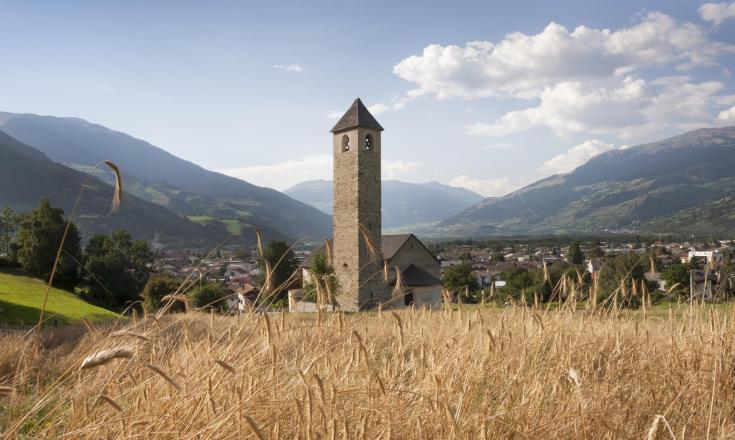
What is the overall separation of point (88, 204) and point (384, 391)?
149 metres

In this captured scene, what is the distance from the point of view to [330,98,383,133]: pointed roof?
36.8 m

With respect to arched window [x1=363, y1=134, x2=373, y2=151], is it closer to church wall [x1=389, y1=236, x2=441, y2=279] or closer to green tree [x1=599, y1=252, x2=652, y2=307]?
church wall [x1=389, y1=236, x2=441, y2=279]

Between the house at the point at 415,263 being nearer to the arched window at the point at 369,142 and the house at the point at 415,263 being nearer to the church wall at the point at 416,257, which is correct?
the church wall at the point at 416,257

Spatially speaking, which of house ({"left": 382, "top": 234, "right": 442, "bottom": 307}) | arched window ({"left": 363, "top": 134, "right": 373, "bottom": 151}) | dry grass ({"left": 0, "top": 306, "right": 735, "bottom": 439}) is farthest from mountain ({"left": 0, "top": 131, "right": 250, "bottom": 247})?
dry grass ({"left": 0, "top": 306, "right": 735, "bottom": 439})

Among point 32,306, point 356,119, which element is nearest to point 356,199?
point 356,119

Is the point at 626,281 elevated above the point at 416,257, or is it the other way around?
the point at 626,281

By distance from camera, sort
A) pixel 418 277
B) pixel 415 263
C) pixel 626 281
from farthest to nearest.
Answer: pixel 415 263, pixel 418 277, pixel 626 281

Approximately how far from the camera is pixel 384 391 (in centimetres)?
191

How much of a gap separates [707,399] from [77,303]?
87.1ft

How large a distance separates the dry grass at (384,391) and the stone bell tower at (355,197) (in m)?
31.7

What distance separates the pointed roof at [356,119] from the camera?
36.8 meters

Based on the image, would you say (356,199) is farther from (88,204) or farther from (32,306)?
(88,204)

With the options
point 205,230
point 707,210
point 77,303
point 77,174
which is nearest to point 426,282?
point 77,303

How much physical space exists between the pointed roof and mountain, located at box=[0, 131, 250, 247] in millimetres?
94691
